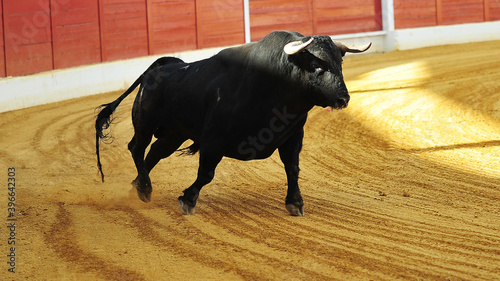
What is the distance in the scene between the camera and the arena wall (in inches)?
461

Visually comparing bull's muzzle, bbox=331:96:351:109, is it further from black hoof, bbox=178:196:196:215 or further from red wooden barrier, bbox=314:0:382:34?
red wooden barrier, bbox=314:0:382:34

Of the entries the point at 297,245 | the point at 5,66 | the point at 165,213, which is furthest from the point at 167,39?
the point at 297,245

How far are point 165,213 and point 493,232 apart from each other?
2501mm

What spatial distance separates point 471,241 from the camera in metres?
4.76

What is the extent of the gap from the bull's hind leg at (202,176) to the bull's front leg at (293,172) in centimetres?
53

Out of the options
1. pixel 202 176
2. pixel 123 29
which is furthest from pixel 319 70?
pixel 123 29

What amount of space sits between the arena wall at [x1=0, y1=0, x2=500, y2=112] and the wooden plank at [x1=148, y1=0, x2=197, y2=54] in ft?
0.06

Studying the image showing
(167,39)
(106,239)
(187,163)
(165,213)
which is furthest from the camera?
(167,39)

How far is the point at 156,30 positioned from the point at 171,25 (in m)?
0.35

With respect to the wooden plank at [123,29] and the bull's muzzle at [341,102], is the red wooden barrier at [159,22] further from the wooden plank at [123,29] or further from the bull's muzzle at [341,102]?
the bull's muzzle at [341,102]

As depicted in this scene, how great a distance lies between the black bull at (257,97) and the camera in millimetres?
5129

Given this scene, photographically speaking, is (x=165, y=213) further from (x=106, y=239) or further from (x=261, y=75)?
(x=261, y=75)

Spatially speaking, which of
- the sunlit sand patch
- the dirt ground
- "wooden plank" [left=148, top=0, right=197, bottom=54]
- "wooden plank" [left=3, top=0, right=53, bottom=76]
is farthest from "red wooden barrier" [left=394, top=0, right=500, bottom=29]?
"wooden plank" [left=3, top=0, right=53, bottom=76]

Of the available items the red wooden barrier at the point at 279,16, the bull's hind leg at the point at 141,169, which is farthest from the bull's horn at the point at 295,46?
the red wooden barrier at the point at 279,16
